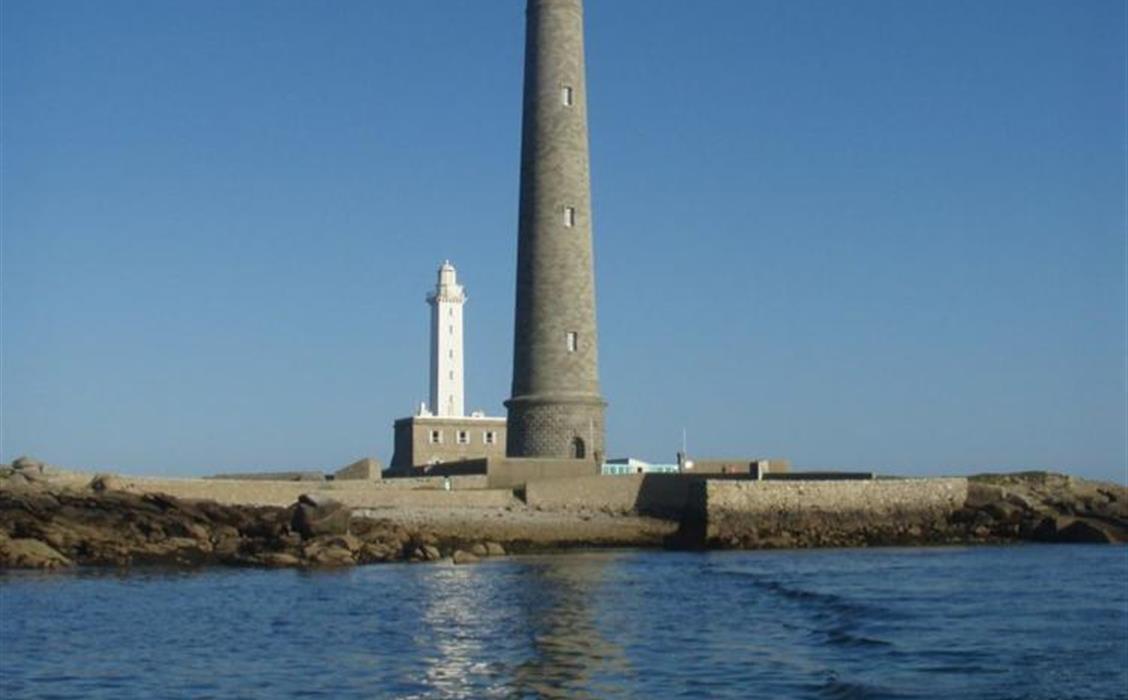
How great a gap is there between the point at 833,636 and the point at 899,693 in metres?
4.17

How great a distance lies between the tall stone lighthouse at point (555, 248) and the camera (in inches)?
1405

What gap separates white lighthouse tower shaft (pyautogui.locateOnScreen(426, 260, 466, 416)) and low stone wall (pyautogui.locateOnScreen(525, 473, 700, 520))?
2625 cm

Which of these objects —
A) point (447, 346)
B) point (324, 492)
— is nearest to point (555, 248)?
point (324, 492)

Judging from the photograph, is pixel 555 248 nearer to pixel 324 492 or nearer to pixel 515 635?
pixel 324 492

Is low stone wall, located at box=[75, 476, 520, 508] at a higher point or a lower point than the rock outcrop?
higher

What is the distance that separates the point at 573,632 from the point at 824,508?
56.1ft

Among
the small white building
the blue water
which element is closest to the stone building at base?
the small white building

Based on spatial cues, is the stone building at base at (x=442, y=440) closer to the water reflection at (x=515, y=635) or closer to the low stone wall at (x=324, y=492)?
the low stone wall at (x=324, y=492)

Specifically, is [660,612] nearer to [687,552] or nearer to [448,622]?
[448,622]

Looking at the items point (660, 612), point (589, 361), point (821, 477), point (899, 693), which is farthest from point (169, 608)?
point (821, 477)

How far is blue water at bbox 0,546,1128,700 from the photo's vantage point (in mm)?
14414

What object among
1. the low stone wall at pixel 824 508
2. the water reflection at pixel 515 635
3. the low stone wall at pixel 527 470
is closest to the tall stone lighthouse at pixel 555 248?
the low stone wall at pixel 527 470

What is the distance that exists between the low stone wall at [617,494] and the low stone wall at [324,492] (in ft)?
2.29

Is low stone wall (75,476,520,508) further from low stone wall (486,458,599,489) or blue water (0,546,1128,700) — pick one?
blue water (0,546,1128,700)
